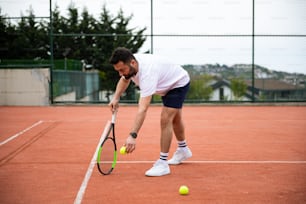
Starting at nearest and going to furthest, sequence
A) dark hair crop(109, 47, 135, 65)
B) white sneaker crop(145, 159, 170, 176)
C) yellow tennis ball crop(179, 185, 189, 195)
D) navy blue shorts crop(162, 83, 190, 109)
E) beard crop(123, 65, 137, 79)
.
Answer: yellow tennis ball crop(179, 185, 189, 195)
dark hair crop(109, 47, 135, 65)
beard crop(123, 65, 137, 79)
white sneaker crop(145, 159, 170, 176)
navy blue shorts crop(162, 83, 190, 109)

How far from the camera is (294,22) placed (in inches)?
602

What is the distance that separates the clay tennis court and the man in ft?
0.74

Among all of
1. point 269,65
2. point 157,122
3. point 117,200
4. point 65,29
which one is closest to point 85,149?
point 117,200

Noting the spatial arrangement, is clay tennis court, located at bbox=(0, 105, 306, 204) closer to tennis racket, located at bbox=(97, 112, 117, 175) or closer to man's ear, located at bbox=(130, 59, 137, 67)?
tennis racket, located at bbox=(97, 112, 117, 175)

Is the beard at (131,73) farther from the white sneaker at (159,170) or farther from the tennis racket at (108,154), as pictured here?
the white sneaker at (159,170)

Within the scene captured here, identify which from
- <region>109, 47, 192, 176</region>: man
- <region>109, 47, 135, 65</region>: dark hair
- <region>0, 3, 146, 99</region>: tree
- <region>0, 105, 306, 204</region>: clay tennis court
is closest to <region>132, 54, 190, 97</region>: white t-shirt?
<region>109, 47, 192, 176</region>: man

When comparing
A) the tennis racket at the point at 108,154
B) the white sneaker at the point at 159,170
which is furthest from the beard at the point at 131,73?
the white sneaker at the point at 159,170

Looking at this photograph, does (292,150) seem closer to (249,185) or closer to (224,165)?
(224,165)

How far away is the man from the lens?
15.5 ft

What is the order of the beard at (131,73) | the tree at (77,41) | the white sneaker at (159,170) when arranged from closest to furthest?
the beard at (131,73)
the white sneaker at (159,170)
the tree at (77,41)

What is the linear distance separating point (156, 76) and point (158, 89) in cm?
41

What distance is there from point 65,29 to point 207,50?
1486cm

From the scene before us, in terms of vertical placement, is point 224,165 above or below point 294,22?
below

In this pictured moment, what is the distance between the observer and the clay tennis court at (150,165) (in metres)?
4.32
